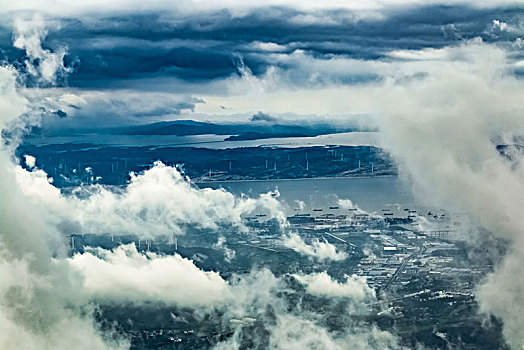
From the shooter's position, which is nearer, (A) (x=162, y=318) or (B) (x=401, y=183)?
(A) (x=162, y=318)

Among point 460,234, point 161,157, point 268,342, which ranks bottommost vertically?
point 268,342

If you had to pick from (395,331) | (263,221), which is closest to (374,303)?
(395,331)

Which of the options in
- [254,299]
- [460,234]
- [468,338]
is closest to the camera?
[468,338]

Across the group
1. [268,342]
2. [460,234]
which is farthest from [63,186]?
[460,234]

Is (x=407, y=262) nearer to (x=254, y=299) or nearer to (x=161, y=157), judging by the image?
(x=254, y=299)

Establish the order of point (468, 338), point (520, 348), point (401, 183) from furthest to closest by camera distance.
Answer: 1. point (401, 183)
2. point (468, 338)
3. point (520, 348)

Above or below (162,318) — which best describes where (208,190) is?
Result: above
